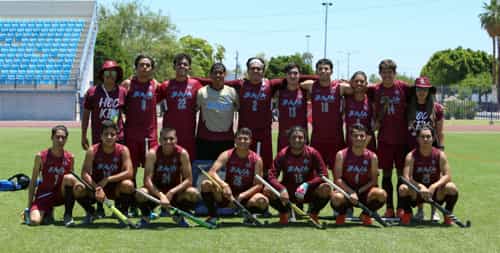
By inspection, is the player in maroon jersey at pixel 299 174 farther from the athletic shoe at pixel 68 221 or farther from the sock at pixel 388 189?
the athletic shoe at pixel 68 221

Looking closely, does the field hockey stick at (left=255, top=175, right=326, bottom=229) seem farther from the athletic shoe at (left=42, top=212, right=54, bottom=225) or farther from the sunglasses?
the athletic shoe at (left=42, top=212, right=54, bottom=225)

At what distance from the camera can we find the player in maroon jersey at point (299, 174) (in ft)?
23.6

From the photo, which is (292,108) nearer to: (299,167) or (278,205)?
(299,167)

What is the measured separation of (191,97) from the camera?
7.99 metres

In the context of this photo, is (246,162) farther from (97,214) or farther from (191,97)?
(97,214)

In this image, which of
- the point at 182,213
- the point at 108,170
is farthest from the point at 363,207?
the point at 108,170

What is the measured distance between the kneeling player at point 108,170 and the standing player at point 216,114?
107cm

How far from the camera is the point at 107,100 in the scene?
785 centimetres

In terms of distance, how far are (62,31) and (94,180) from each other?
42431 mm

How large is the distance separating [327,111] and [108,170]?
265 centimetres

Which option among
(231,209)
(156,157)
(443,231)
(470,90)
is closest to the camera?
(443,231)

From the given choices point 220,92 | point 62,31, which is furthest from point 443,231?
point 62,31

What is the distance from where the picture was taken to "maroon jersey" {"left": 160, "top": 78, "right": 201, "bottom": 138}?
7984 mm

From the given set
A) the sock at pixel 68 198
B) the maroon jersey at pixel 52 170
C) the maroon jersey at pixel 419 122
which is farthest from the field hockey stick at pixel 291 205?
the maroon jersey at pixel 52 170
